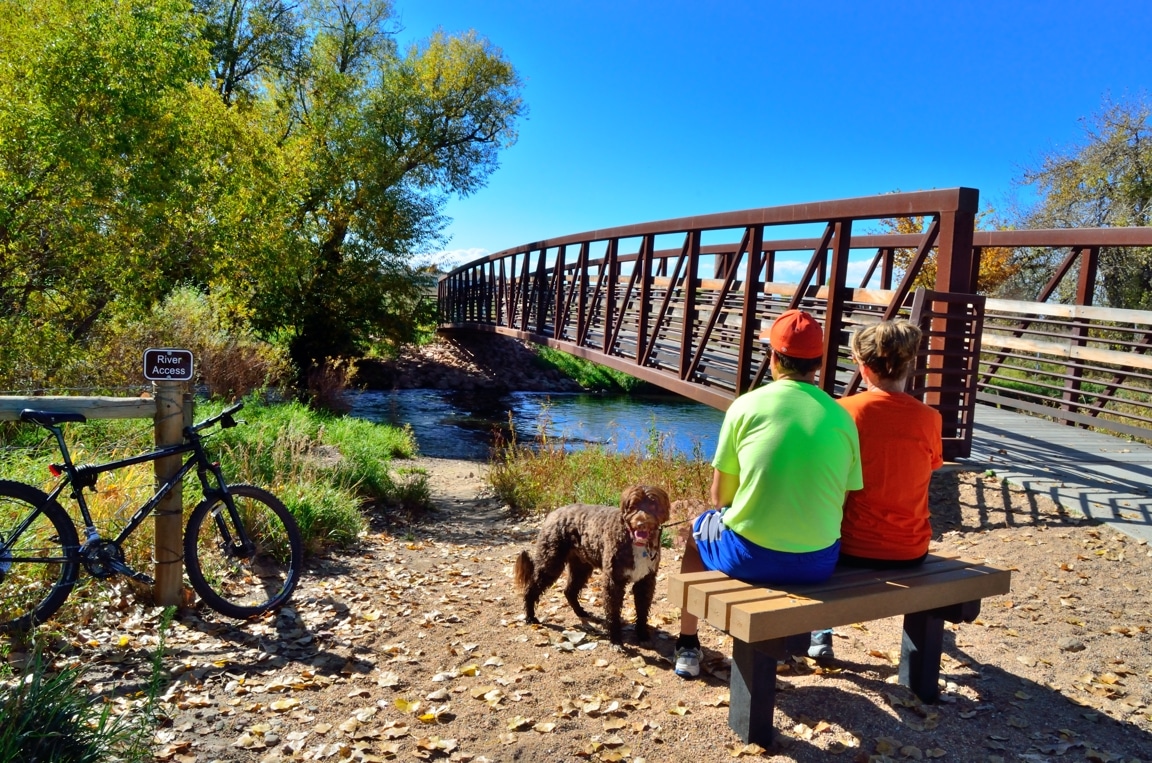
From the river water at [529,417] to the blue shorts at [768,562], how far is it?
10686 mm

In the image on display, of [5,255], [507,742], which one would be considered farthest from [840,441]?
[5,255]

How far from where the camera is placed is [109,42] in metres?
9.16

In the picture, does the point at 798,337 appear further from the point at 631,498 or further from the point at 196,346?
the point at 196,346

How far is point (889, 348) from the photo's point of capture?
3.55 m

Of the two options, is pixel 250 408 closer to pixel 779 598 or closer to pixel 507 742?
pixel 507 742

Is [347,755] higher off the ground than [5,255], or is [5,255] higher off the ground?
[5,255]

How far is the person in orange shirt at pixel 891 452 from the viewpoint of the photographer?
356 centimetres

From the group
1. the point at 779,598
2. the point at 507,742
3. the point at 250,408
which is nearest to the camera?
the point at 779,598

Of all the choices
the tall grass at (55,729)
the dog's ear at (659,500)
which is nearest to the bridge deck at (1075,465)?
the dog's ear at (659,500)

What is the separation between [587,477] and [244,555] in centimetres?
475

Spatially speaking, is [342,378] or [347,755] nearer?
[347,755]

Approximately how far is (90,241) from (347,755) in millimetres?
7829

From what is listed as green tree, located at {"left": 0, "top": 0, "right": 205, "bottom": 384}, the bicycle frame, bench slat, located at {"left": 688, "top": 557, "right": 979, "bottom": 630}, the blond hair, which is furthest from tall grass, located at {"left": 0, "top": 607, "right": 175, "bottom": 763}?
green tree, located at {"left": 0, "top": 0, "right": 205, "bottom": 384}

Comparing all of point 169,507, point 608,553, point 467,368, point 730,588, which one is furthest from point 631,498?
point 467,368
